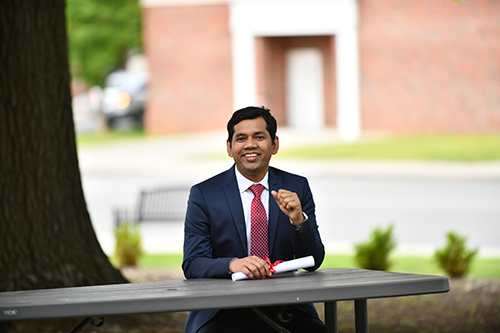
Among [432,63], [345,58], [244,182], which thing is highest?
[345,58]

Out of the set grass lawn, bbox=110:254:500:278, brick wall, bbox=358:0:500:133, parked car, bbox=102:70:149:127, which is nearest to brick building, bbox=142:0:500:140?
brick wall, bbox=358:0:500:133

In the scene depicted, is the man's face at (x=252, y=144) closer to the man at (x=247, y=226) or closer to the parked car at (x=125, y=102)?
the man at (x=247, y=226)

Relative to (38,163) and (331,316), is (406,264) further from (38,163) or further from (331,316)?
(331,316)

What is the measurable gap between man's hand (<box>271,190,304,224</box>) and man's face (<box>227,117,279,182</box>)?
320mm

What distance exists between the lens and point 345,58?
2388 centimetres

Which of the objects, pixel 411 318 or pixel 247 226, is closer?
pixel 247 226

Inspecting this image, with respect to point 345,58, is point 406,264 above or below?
below

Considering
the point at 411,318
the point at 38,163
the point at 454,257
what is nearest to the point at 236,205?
the point at 38,163

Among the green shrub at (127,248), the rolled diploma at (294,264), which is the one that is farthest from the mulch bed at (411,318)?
the green shrub at (127,248)

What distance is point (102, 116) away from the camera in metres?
30.8

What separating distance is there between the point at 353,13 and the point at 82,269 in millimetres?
20089

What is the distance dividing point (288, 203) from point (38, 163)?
8.84ft

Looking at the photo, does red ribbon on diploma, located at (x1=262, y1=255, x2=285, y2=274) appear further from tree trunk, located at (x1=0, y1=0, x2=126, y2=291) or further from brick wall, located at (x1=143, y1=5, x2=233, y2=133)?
brick wall, located at (x1=143, y1=5, x2=233, y2=133)

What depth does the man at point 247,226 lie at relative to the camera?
3.29 m
